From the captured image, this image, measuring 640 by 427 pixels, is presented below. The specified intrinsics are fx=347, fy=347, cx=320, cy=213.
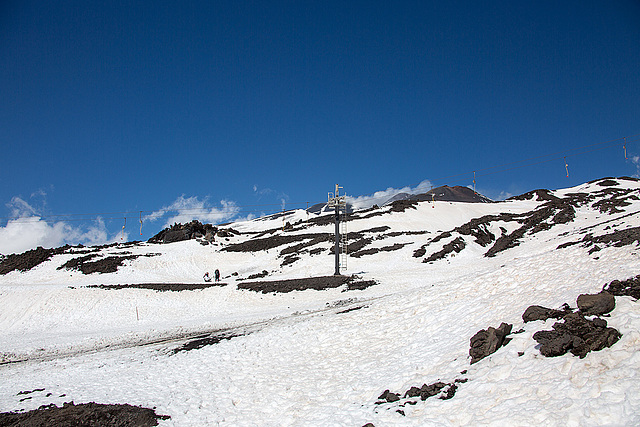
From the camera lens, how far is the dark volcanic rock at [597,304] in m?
7.69

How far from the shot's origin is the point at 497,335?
28.2 ft

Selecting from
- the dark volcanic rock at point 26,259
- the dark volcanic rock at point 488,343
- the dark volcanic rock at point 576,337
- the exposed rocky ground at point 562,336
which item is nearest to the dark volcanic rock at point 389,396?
the exposed rocky ground at point 562,336

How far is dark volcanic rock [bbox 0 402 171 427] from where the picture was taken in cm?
824

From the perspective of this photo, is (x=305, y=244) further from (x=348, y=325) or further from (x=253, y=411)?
(x=253, y=411)

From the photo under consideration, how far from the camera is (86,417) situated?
8.39m

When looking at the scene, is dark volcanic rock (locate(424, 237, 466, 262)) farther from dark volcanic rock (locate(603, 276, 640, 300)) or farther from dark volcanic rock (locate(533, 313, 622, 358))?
dark volcanic rock (locate(533, 313, 622, 358))

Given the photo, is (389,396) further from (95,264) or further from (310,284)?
(95,264)

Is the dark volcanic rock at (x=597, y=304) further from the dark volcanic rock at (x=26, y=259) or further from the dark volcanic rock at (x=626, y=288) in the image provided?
the dark volcanic rock at (x=26, y=259)

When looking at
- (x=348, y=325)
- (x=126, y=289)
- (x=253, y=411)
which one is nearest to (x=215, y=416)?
(x=253, y=411)

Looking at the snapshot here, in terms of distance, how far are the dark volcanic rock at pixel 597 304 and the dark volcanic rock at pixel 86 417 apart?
34.3 feet

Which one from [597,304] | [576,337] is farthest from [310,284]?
[576,337]

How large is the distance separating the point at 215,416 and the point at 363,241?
4246 centimetres

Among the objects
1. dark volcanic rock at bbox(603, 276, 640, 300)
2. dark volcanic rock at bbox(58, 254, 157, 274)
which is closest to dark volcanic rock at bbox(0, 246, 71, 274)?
dark volcanic rock at bbox(58, 254, 157, 274)

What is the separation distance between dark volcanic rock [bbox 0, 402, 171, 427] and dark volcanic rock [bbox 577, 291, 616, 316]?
1044 cm
